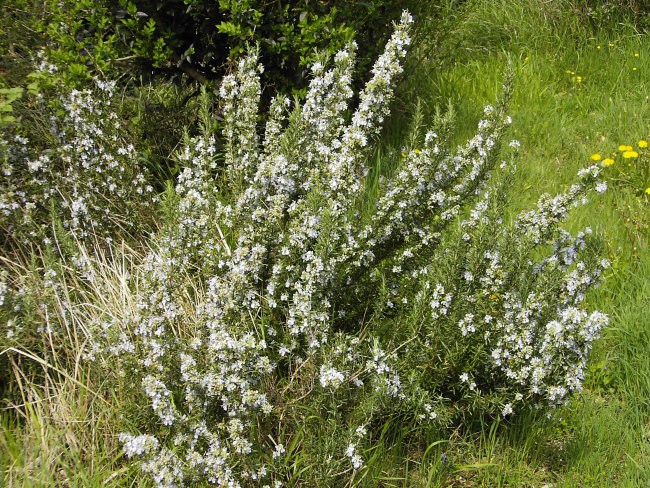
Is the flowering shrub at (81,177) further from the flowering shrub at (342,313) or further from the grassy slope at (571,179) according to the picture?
the grassy slope at (571,179)

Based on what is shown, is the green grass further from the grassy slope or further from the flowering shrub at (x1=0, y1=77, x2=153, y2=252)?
the flowering shrub at (x1=0, y1=77, x2=153, y2=252)

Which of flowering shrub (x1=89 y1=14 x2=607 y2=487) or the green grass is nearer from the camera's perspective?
flowering shrub (x1=89 y1=14 x2=607 y2=487)

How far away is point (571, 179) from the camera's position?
4.91 m

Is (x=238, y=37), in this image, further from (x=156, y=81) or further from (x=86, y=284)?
(x=86, y=284)

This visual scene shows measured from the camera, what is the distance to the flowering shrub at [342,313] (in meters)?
2.54

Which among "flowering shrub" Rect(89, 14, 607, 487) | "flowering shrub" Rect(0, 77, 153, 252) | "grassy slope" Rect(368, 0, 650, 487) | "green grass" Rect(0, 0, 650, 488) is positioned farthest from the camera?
"flowering shrub" Rect(0, 77, 153, 252)

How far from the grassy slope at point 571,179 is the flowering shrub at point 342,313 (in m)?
0.25

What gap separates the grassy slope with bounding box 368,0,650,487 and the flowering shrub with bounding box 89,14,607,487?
251 mm

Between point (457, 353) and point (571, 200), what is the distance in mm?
844

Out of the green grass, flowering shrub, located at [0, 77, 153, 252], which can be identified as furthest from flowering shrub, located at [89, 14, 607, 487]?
flowering shrub, located at [0, 77, 153, 252]

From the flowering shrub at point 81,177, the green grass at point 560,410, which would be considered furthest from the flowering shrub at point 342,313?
the flowering shrub at point 81,177

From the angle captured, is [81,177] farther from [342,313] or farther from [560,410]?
[560,410]

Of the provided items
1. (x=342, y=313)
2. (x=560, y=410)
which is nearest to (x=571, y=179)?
(x=560, y=410)

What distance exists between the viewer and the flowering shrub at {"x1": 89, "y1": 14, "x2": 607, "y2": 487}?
2545 mm
